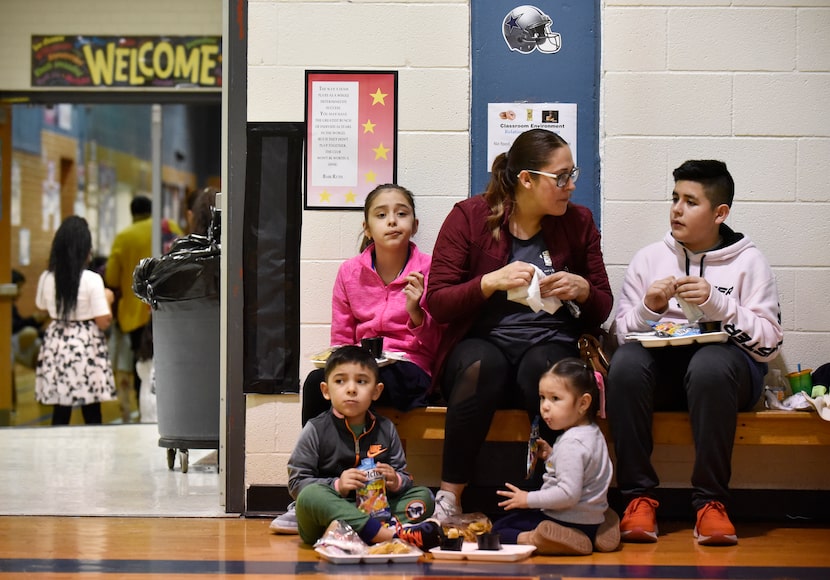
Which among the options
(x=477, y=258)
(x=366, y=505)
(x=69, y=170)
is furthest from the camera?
(x=69, y=170)

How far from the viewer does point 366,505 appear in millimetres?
3430

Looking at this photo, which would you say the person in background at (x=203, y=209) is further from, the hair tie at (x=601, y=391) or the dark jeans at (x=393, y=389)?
the hair tie at (x=601, y=391)

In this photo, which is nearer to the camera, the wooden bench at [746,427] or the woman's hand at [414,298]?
the wooden bench at [746,427]

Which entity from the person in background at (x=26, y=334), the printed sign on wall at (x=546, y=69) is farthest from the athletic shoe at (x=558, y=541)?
the person in background at (x=26, y=334)

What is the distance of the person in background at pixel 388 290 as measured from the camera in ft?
12.7

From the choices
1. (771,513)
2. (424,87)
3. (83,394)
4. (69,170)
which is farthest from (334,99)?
(69,170)

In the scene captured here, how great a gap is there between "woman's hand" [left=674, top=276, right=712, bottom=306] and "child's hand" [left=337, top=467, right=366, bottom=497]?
118 centimetres

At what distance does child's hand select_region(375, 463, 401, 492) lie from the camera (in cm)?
348

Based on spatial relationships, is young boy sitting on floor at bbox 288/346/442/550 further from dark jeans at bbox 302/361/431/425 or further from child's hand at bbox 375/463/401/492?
dark jeans at bbox 302/361/431/425

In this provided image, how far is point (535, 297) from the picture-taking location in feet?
11.8

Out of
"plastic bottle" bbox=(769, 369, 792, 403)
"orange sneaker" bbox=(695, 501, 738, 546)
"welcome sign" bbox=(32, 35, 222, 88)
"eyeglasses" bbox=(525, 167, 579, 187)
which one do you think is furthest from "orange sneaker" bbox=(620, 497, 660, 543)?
"welcome sign" bbox=(32, 35, 222, 88)

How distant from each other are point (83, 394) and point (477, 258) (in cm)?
409

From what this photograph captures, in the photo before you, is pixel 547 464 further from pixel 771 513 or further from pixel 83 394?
pixel 83 394

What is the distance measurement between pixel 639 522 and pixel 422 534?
0.72m
